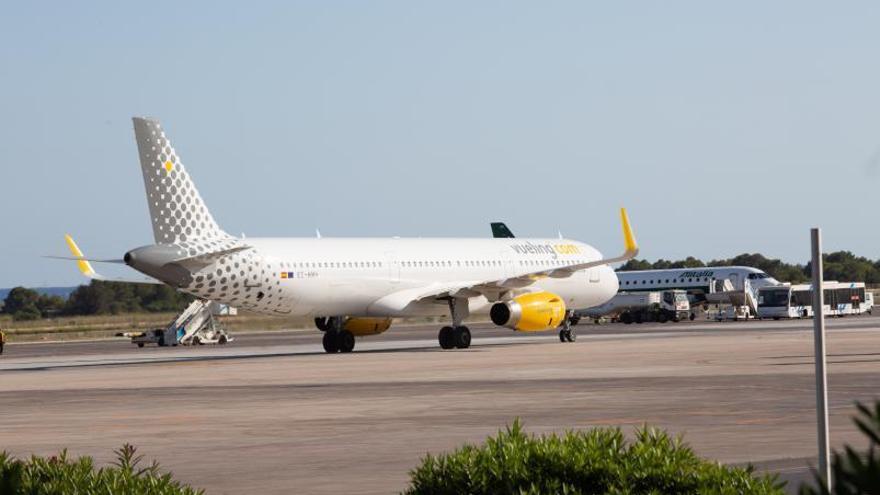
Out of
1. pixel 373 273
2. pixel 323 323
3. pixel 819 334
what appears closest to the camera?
pixel 819 334

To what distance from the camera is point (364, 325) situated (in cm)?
5297

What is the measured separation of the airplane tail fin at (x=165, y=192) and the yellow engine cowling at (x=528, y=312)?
10.4 meters

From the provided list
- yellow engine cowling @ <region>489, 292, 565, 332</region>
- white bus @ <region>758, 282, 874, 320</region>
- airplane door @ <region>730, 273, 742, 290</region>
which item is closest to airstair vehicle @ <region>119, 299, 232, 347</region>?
yellow engine cowling @ <region>489, 292, 565, 332</region>

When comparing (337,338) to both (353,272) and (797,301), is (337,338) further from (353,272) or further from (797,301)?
(797,301)

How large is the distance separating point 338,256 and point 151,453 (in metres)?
30.6

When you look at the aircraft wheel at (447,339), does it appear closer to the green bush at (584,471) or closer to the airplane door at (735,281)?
the green bush at (584,471)

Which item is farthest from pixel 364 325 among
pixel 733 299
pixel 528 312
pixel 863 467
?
pixel 733 299

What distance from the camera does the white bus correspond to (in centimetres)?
9375

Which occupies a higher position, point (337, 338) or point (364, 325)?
point (364, 325)

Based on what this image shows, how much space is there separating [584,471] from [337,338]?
42.8m

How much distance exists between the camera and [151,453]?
1912 centimetres

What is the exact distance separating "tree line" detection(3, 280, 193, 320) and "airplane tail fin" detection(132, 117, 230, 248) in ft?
323

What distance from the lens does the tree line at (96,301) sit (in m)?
148

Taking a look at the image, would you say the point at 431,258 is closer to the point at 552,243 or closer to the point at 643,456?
the point at 552,243
